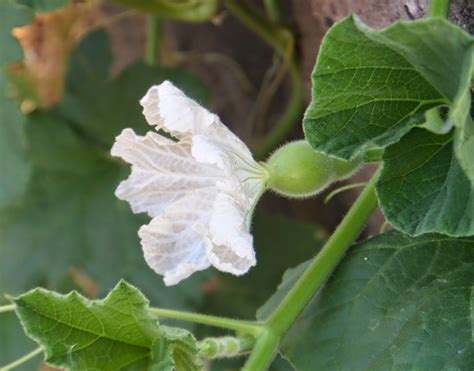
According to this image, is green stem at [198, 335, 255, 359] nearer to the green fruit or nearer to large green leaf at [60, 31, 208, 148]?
the green fruit

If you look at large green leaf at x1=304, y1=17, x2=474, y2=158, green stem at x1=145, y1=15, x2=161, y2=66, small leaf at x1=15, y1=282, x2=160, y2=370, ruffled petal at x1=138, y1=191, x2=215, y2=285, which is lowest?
green stem at x1=145, y1=15, x2=161, y2=66

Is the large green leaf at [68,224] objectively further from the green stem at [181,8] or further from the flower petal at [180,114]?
the flower petal at [180,114]

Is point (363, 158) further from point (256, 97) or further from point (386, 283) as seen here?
point (256, 97)

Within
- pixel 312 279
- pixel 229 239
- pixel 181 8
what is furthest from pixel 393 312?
pixel 181 8

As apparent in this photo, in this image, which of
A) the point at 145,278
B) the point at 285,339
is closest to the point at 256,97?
the point at 145,278

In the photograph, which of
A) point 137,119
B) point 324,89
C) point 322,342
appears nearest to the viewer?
point 324,89

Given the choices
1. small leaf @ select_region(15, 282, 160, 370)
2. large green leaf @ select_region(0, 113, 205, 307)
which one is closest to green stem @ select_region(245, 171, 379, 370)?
small leaf @ select_region(15, 282, 160, 370)

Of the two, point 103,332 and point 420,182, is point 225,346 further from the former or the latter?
point 420,182
